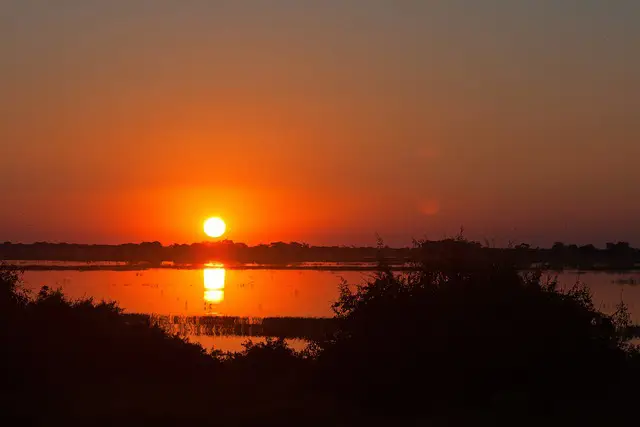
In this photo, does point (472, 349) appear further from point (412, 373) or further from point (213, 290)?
point (213, 290)

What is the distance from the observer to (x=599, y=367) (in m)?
14.9

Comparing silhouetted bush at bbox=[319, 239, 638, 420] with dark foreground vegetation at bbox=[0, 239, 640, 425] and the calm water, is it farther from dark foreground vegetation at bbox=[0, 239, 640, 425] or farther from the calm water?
the calm water

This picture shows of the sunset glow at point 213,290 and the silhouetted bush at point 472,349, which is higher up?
the silhouetted bush at point 472,349

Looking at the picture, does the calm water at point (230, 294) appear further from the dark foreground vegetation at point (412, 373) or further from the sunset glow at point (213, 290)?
the dark foreground vegetation at point (412, 373)

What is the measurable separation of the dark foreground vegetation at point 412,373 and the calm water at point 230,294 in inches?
683

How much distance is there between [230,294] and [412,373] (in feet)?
170

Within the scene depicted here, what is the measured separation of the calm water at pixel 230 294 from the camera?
157 ft

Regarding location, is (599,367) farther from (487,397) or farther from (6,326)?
(6,326)

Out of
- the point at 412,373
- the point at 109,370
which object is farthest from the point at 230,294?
the point at 412,373

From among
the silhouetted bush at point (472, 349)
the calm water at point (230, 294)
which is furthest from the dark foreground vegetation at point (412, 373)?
the calm water at point (230, 294)

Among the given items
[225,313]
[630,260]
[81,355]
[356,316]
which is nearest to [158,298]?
[225,313]

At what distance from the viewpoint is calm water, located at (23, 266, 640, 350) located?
47906mm

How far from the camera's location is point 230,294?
65000 mm

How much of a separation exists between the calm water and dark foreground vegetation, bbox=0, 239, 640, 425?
683 inches
